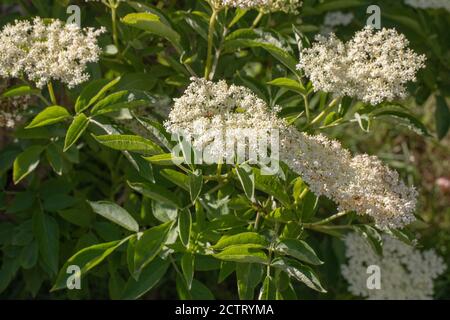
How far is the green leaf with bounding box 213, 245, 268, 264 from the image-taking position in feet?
6.38

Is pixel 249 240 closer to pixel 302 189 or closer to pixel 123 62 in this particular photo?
pixel 302 189

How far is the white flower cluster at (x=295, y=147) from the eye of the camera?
1.86m

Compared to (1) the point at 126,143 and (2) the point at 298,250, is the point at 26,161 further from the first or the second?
(2) the point at 298,250

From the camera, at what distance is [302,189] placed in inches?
86.3

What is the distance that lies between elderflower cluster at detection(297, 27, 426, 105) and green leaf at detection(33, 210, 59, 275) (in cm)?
99

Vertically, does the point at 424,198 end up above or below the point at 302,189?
above

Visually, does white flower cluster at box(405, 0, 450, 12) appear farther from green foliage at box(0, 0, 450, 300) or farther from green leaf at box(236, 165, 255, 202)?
green leaf at box(236, 165, 255, 202)

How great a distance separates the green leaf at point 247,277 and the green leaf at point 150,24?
28.2 inches

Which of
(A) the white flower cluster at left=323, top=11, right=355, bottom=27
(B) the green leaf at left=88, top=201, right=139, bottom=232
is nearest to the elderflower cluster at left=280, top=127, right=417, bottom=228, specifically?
(B) the green leaf at left=88, top=201, right=139, bottom=232

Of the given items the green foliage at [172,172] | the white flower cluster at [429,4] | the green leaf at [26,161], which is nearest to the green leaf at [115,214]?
the green foliage at [172,172]

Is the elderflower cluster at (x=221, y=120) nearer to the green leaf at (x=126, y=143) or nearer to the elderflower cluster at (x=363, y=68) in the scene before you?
the green leaf at (x=126, y=143)

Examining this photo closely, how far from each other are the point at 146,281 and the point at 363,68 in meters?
0.88

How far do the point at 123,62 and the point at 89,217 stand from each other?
55cm
